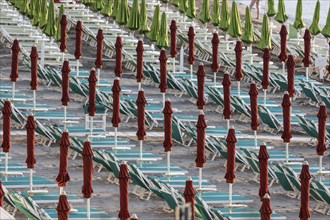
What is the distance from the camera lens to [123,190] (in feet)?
97.6

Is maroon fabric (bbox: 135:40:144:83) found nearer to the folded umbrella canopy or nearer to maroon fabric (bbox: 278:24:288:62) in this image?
the folded umbrella canopy

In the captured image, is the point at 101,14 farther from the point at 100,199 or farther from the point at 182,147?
the point at 100,199

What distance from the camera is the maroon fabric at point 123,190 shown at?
2956 centimetres

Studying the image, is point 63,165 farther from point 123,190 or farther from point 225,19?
point 225,19

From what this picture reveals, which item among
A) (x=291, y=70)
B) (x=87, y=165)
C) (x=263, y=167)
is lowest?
(x=263, y=167)

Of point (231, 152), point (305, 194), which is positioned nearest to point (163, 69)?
point (231, 152)

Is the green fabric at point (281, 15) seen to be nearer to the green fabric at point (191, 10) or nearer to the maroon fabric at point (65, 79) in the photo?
the green fabric at point (191, 10)

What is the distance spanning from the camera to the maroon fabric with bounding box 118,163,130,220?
2956cm

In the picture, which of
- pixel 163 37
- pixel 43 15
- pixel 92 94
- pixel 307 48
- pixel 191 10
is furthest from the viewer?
pixel 191 10

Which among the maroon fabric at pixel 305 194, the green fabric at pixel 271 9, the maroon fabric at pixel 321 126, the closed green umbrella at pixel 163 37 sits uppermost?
the green fabric at pixel 271 9

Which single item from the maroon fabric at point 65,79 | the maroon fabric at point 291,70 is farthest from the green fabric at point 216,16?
the maroon fabric at point 65,79

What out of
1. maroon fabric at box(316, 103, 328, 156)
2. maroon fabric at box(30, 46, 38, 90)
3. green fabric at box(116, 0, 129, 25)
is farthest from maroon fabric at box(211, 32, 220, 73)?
maroon fabric at box(316, 103, 328, 156)

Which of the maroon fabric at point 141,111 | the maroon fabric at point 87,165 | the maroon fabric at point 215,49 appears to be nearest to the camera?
the maroon fabric at point 87,165

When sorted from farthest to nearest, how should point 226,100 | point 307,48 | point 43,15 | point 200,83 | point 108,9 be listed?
point 108,9 → point 43,15 → point 307,48 → point 200,83 → point 226,100
